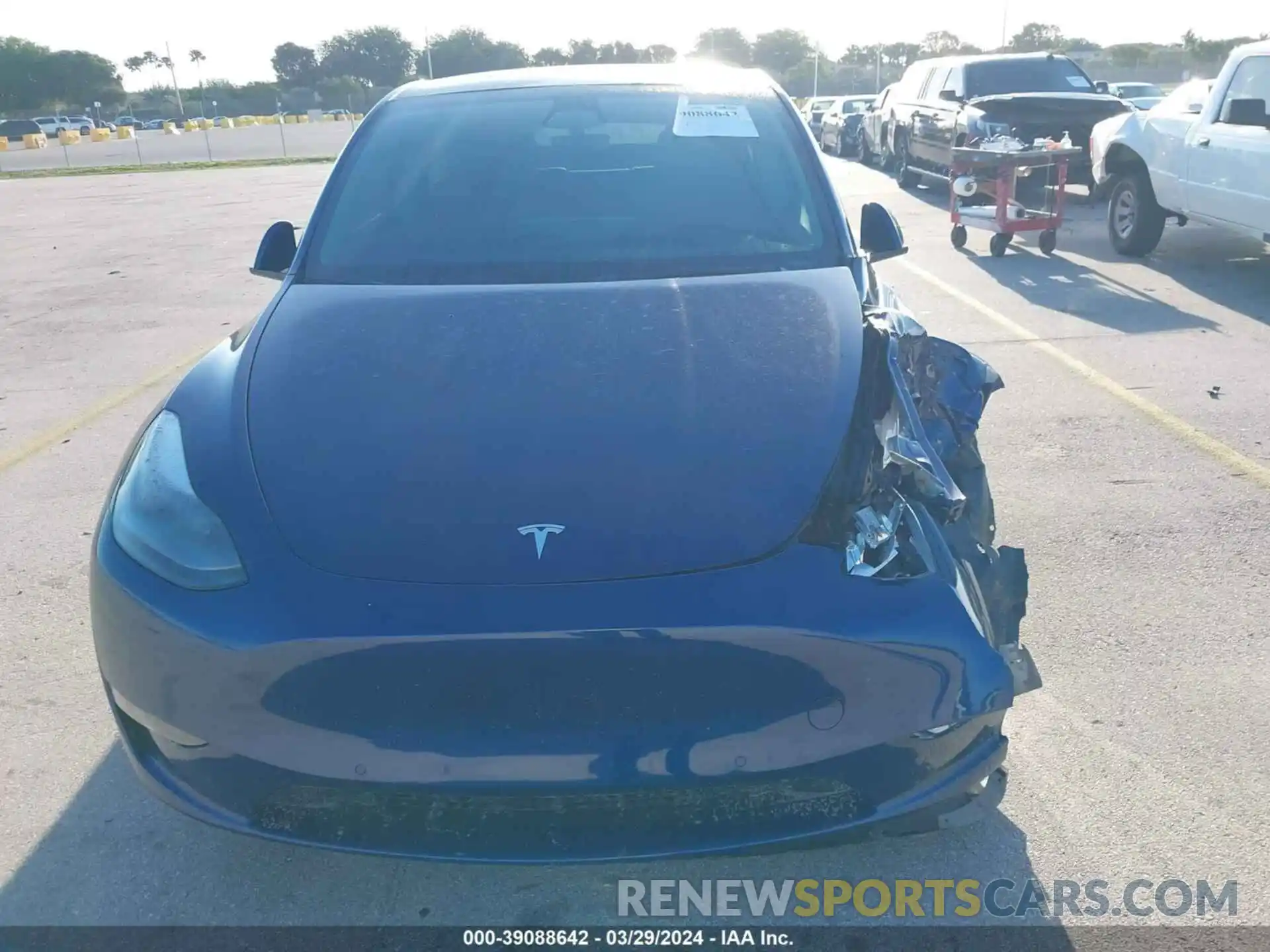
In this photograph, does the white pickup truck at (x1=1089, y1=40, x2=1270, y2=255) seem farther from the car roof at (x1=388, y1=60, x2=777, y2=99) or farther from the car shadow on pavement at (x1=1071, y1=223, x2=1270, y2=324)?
the car roof at (x1=388, y1=60, x2=777, y2=99)

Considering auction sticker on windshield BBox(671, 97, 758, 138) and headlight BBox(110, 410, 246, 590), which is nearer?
headlight BBox(110, 410, 246, 590)

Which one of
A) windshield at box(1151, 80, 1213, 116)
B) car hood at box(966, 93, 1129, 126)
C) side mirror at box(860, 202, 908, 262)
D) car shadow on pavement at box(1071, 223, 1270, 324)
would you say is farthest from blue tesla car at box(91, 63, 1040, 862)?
car hood at box(966, 93, 1129, 126)

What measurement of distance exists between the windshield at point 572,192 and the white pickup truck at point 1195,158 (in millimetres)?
5173

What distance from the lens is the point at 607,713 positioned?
196 centimetres

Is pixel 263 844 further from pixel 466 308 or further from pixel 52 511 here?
pixel 52 511

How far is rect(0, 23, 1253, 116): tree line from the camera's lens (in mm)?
66750

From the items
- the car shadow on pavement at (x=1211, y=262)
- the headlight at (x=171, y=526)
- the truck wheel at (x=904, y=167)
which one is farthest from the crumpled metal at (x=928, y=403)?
the truck wheel at (x=904, y=167)

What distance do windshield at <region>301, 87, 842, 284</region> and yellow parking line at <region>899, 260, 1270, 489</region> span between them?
2.45 m

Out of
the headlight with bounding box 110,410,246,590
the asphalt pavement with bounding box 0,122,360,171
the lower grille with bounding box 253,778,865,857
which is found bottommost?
the asphalt pavement with bounding box 0,122,360,171

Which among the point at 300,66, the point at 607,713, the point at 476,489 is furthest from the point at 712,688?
the point at 300,66

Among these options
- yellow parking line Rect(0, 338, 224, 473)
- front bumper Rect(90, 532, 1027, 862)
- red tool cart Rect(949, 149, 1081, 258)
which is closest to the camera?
front bumper Rect(90, 532, 1027, 862)

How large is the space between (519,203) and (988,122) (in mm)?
10052

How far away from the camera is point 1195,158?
8180mm

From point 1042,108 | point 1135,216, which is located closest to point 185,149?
point 1042,108
